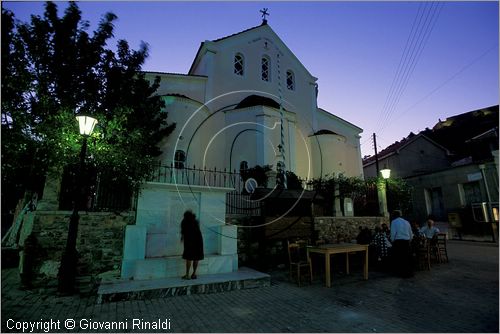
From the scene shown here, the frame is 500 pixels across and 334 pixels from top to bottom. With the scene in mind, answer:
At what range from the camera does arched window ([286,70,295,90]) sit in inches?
790

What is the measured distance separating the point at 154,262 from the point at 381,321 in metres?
5.49

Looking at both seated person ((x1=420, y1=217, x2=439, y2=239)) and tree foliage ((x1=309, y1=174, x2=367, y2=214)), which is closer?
seated person ((x1=420, y1=217, x2=439, y2=239))

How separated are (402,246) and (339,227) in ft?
14.2

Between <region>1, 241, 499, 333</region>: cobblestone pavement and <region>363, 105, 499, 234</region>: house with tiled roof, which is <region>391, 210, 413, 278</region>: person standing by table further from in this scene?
<region>363, 105, 499, 234</region>: house with tiled roof

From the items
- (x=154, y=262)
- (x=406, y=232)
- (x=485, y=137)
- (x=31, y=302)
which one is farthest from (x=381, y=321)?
(x=485, y=137)

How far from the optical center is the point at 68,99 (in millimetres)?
9148

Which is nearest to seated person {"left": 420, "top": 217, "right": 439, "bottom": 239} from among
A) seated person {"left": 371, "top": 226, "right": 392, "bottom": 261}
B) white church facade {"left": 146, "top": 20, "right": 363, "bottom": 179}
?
seated person {"left": 371, "top": 226, "right": 392, "bottom": 261}

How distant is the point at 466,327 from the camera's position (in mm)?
4250

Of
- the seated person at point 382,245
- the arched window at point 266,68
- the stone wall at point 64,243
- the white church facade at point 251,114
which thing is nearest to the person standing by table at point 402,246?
the seated person at point 382,245

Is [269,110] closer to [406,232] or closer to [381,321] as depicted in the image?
[406,232]

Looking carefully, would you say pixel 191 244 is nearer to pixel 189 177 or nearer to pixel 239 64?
pixel 189 177

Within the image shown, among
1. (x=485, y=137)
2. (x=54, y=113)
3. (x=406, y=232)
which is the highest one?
(x=485, y=137)

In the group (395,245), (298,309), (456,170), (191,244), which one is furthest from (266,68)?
(298,309)

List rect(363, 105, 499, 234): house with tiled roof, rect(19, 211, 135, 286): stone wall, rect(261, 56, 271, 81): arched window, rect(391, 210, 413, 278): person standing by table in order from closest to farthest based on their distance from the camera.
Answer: rect(19, 211, 135, 286): stone wall → rect(391, 210, 413, 278): person standing by table → rect(363, 105, 499, 234): house with tiled roof → rect(261, 56, 271, 81): arched window
